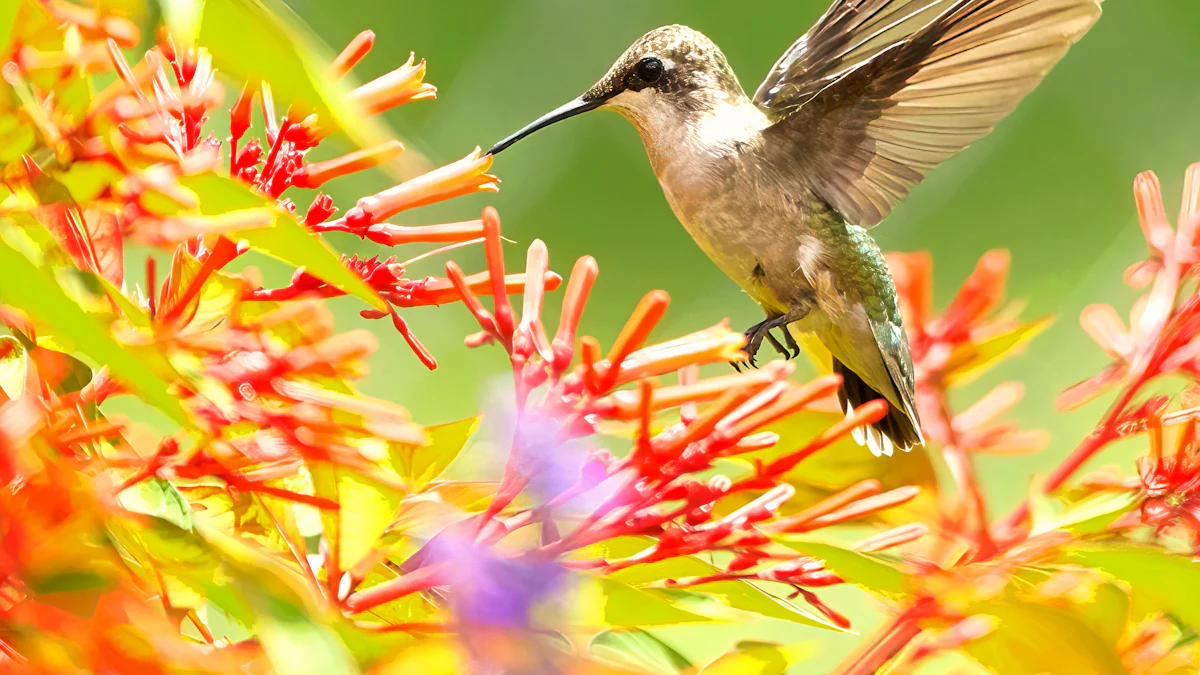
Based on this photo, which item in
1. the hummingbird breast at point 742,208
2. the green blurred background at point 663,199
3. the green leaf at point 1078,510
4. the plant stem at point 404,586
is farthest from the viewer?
the green blurred background at point 663,199

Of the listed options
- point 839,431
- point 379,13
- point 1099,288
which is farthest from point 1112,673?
point 1099,288

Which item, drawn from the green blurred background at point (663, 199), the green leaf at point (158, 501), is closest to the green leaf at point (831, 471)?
the green leaf at point (158, 501)

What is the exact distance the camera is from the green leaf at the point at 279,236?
189 mm

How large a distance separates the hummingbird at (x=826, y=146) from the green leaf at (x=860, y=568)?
359 mm

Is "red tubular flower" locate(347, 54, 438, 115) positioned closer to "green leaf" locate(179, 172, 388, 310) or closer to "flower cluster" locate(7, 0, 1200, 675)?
"flower cluster" locate(7, 0, 1200, 675)

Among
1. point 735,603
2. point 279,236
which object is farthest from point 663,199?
point 279,236

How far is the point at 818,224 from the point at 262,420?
51cm

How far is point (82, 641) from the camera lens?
0.22 metres

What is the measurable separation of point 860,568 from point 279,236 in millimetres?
193

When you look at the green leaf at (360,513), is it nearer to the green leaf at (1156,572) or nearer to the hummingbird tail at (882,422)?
the green leaf at (1156,572)

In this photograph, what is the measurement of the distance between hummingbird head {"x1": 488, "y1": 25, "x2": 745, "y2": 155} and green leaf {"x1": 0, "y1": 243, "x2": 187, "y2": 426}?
510mm

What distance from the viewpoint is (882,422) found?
759 millimetres

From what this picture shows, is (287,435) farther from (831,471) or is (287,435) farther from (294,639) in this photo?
(831,471)

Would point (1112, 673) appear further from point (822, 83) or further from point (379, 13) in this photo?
point (379, 13)
